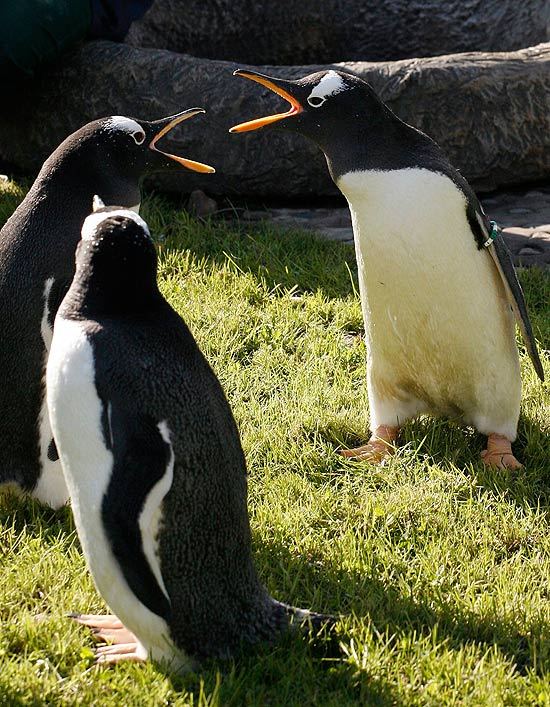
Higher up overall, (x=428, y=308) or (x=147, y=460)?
(x=147, y=460)

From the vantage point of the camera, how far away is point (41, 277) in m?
3.16

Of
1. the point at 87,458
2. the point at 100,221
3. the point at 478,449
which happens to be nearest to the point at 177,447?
the point at 87,458

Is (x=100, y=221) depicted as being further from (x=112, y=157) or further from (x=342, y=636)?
(x=342, y=636)

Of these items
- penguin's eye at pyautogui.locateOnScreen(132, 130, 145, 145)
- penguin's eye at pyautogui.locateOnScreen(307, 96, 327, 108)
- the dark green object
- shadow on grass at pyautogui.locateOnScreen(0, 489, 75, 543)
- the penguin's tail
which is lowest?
the penguin's tail

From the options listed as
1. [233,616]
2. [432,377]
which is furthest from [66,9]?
[233,616]

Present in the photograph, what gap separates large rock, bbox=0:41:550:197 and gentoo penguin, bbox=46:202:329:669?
3.12 m

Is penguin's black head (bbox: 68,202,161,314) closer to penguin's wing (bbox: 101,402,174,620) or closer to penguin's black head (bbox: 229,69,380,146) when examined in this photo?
penguin's wing (bbox: 101,402,174,620)

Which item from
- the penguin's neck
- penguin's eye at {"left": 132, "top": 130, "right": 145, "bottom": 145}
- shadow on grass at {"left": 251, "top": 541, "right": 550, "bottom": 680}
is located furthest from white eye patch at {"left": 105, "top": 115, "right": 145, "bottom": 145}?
shadow on grass at {"left": 251, "top": 541, "right": 550, "bottom": 680}

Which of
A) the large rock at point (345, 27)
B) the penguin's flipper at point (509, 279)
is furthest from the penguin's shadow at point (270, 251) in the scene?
the large rock at point (345, 27)

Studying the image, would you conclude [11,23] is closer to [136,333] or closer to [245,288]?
[245,288]

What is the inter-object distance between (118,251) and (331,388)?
1.77m

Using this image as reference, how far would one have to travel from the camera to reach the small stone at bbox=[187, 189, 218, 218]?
5.62 meters

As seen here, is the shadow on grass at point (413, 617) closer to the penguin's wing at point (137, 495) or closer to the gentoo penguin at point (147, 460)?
the gentoo penguin at point (147, 460)

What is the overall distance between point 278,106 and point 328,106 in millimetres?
2094
